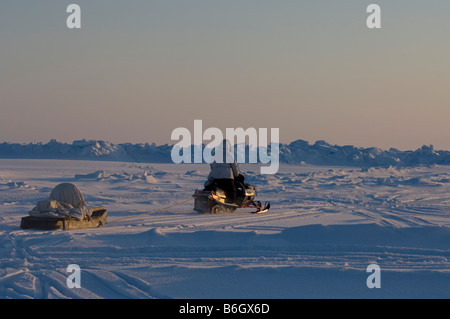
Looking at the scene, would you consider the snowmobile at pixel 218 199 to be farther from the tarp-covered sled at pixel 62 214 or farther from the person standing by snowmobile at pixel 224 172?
the tarp-covered sled at pixel 62 214

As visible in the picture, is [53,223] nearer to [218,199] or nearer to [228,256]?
[228,256]

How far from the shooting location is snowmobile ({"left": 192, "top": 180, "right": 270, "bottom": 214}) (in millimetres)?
17172

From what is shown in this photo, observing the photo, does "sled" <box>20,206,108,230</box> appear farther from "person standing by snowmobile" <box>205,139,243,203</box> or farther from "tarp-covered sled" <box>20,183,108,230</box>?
"person standing by snowmobile" <box>205,139,243,203</box>

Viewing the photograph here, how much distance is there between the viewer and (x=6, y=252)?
10609mm

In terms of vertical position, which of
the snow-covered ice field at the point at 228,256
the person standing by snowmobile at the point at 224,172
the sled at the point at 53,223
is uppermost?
the person standing by snowmobile at the point at 224,172

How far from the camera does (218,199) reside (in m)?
17.3

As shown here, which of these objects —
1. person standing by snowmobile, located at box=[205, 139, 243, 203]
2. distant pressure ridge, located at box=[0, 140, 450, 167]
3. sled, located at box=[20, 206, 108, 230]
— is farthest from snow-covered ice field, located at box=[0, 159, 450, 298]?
distant pressure ridge, located at box=[0, 140, 450, 167]

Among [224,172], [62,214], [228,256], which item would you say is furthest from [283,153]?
[228,256]

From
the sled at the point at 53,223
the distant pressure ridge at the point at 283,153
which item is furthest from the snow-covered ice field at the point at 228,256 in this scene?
the distant pressure ridge at the point at 283,153

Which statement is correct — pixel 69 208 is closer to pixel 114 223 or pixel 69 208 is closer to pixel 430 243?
pixel 114 223

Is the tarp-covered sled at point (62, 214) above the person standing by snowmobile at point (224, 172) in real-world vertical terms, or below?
below

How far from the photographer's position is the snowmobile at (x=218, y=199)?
17.2 metres
